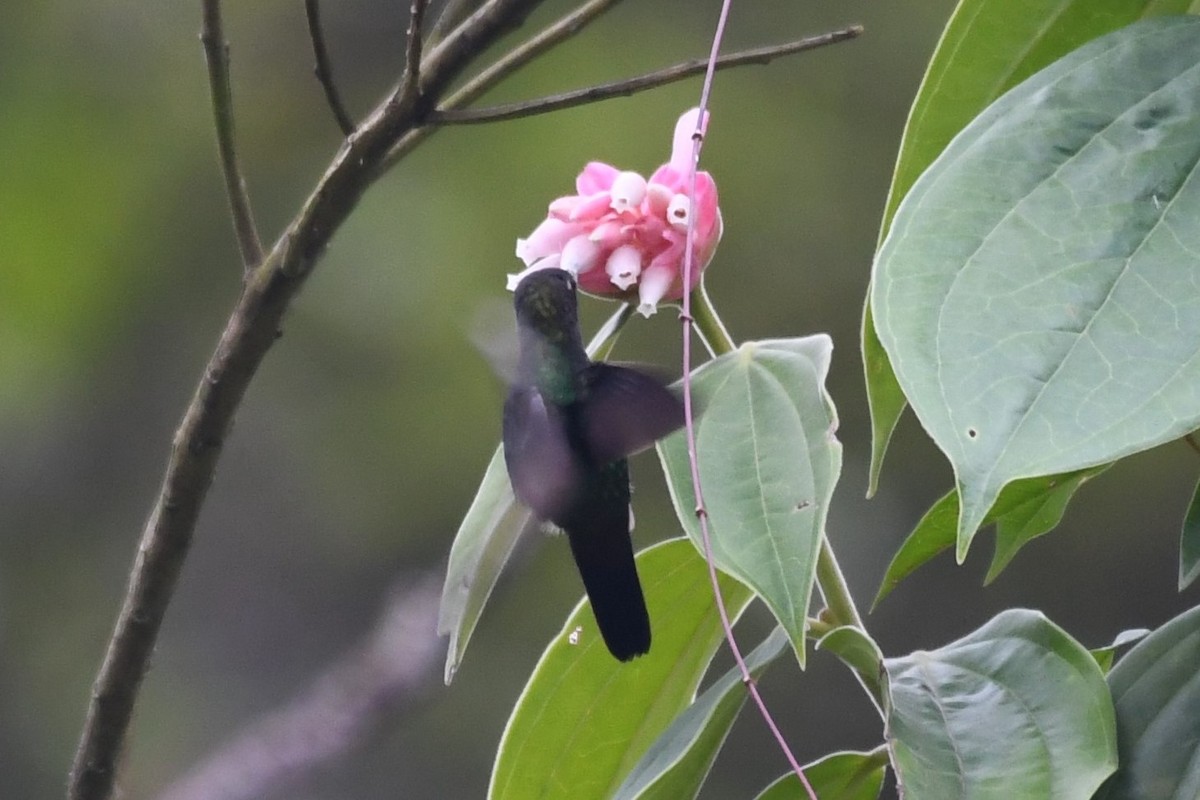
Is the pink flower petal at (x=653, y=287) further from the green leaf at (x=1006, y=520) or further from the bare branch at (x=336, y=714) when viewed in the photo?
the bare branch at (x=336, y=714)

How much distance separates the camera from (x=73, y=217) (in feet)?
12.2

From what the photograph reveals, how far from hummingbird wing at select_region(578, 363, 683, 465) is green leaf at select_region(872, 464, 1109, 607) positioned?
0.16 m

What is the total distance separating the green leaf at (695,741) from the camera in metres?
0.72

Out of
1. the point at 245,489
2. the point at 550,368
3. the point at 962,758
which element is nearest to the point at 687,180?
the point at 550,368

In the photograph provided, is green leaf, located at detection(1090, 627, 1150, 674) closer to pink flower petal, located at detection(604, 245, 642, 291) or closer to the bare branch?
pink flower petal, located at detection(604, 245, 642, 291)

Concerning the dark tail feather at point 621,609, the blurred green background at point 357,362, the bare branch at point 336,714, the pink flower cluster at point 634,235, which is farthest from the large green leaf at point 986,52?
the blurred green background at point 357,362

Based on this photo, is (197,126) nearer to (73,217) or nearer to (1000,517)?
(73,217)

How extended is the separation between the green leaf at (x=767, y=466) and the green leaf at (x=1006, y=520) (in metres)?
0.12

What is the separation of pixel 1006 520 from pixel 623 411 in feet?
0.78

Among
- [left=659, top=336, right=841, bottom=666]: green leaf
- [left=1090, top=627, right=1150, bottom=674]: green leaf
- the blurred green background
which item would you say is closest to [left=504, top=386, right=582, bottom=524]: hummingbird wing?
[left=659, top=336, right=841, bottom=666]: green leaf

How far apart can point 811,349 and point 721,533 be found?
16 cm

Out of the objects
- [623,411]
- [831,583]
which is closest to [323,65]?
[623,411]

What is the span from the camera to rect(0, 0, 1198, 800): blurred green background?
2.96m

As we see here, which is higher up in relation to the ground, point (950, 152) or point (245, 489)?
point (950, 152)
